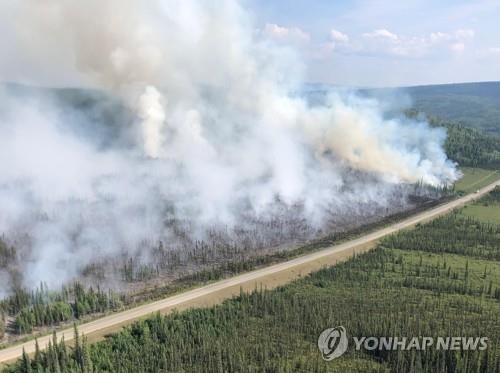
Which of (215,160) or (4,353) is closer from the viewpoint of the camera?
(4,353)

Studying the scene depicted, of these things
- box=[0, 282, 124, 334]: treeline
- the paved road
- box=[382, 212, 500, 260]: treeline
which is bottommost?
box=[382, 212, 500, 260]: treeline

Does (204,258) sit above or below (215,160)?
below

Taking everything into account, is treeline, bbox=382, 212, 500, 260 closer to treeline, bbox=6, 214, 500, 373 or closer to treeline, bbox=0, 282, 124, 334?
treeline, bbox=6, 214, 500, 373

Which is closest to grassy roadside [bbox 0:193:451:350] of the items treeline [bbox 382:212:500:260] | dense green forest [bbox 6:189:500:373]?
treeline [bbox 382:212:500:260]

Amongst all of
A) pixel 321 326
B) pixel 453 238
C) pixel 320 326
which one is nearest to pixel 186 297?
pixel 320 326

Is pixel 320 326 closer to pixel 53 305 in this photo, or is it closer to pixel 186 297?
pixel 186 297

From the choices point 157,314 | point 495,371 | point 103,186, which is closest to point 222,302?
point 157,314

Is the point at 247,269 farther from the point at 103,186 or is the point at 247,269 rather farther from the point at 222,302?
the point at 103,186
